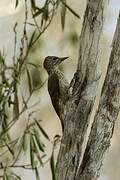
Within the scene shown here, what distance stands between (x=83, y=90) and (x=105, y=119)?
0.09 m

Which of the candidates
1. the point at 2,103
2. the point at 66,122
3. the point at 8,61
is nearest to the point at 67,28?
the point at 8,61

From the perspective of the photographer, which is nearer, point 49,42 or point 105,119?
point 105,119

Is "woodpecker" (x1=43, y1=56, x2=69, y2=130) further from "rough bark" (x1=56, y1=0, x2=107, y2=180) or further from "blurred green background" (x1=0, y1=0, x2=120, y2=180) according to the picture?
"blurred green background" (x1=0, y1=0, x2=120, y2=180)

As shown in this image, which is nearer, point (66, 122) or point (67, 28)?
point (66, 122)

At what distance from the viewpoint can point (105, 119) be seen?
135cm

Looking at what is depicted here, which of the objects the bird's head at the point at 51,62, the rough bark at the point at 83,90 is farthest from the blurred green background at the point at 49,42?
the rough bark at the point at 83,90

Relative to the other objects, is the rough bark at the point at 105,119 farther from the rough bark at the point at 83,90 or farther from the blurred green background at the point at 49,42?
the blurred green background at the point at 49,42

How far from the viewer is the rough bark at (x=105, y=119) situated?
51.8 inches

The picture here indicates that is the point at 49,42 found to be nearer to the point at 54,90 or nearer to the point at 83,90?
the point at 54,90

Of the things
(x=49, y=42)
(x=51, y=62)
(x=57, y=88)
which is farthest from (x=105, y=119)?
(x=49, y=42)

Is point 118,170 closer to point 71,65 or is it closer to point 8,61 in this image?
point 71,65

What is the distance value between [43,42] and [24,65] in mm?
472

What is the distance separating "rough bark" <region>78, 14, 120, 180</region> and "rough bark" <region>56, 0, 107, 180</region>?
30 millimetres

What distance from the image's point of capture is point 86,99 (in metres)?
1.36
